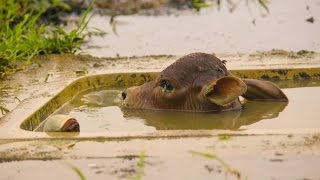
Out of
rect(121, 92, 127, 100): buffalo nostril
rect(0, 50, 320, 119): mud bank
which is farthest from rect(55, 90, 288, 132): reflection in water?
rect(0, 50, 320, 119): mud bank

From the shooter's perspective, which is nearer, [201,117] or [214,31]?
[201,117]

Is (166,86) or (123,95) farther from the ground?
(166,86)

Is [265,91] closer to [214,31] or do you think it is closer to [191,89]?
[191,89]

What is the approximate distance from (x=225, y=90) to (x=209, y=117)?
0.27 meters

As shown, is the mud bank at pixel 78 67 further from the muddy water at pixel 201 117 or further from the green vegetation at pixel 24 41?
the muddy water at pixel 201 117

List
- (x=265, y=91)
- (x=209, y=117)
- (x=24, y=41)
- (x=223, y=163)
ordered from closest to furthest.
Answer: (x=223, y=163)
(x=209, y=117)
(x=265, y=91)
(x=24, y=41)

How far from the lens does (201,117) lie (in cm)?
680

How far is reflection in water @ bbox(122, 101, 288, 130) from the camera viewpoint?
6.59 metres

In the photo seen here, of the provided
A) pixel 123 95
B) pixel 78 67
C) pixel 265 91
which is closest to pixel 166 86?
pixel 123 95

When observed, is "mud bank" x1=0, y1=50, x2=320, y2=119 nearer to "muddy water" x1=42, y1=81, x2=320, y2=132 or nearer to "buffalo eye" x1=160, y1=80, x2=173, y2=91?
"muddy water" x1=42, y1=81, x2=320, y2=132

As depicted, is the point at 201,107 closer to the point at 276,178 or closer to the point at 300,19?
the point at 276,178

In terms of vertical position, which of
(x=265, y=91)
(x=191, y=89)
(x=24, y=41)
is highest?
(x=24, y=41)

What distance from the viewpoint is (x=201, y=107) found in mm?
6930

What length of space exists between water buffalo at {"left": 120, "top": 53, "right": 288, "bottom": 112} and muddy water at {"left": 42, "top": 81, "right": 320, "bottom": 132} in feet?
0.24
